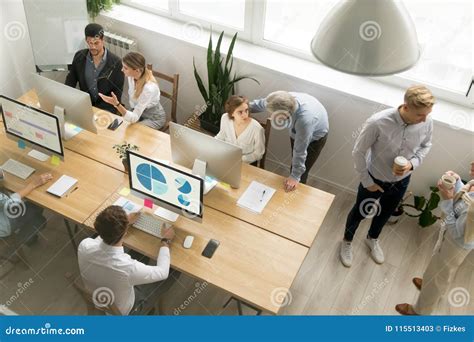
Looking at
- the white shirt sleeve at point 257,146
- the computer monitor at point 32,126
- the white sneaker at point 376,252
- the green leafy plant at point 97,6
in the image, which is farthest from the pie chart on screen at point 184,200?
the green leafy plant at point 97,6


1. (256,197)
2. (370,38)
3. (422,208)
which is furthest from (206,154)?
(422,208)

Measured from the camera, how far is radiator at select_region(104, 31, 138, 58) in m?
5.22

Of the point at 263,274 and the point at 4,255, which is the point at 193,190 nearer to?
the point at 263,274

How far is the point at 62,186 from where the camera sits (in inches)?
153

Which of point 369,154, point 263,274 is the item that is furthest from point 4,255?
point 369,154

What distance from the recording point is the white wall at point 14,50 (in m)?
4.92

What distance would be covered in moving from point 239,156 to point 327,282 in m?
1.49

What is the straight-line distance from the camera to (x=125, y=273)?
3.13 metres

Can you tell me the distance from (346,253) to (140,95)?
7.39 feet

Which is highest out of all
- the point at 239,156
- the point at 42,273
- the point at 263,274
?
the point at 239,156

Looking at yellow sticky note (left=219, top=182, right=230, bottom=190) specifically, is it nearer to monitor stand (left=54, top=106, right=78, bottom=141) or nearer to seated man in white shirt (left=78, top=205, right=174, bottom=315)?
seated man in white shirt (left=78, top=205, right=174, bottom=315)

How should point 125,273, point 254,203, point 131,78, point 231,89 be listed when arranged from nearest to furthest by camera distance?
point 125,273, point 254,203, point 131,78, point 231,89

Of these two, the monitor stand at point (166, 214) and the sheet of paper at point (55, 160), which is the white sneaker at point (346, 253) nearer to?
the monitor stand at point (166, 214)

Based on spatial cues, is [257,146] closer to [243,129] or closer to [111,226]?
[243,129]
